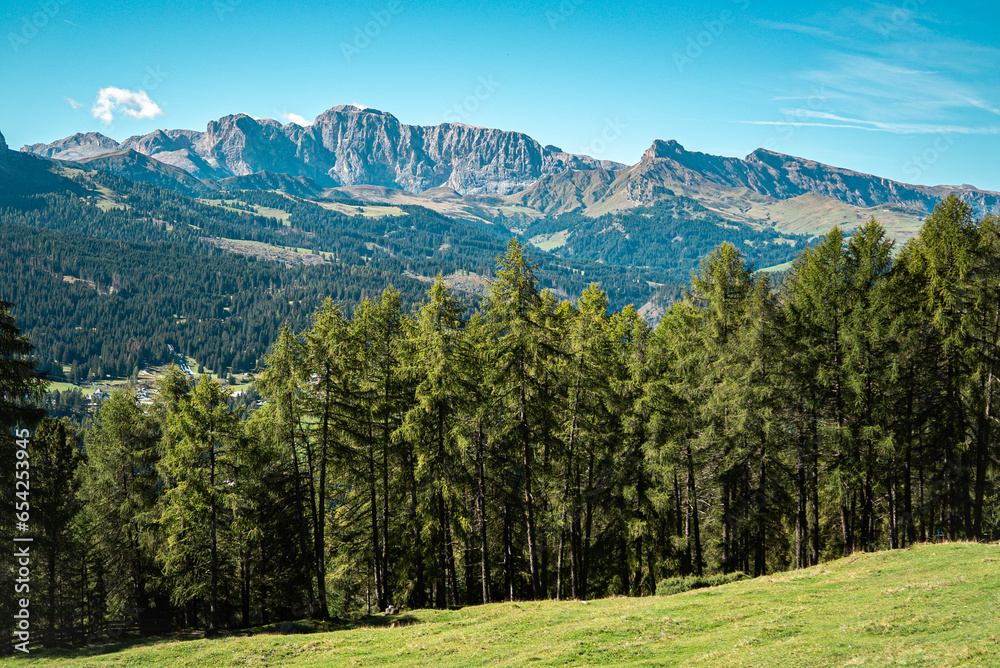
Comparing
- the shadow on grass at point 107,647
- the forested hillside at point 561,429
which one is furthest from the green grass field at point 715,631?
the forested hillside at point 561,429

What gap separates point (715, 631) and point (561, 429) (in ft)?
44.6

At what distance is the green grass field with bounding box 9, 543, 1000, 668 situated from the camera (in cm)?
1588

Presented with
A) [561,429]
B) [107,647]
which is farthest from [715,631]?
[107,647]

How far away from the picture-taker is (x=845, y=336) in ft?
93.6

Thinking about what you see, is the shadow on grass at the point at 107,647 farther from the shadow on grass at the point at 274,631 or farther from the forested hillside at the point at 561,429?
the forested hillside at the point at 561,429

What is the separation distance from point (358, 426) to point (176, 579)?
13321mm

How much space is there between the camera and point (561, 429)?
3200 cm

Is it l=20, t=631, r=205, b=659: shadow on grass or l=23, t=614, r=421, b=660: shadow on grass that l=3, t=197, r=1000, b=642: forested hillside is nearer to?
l=23, t=614, r=421, b=660: shadow on grass

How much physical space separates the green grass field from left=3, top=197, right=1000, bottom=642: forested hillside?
469cm

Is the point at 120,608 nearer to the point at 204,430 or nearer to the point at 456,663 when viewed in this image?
the point at 204,430

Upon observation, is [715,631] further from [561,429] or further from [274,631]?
[274,631]

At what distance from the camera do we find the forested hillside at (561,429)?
28922 mm

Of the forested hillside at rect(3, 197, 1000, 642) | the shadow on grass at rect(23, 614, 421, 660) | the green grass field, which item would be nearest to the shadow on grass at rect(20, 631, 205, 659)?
the shadow on grass at rect(23, 614, 421, 660)

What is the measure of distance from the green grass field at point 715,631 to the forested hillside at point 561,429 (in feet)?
15.4
